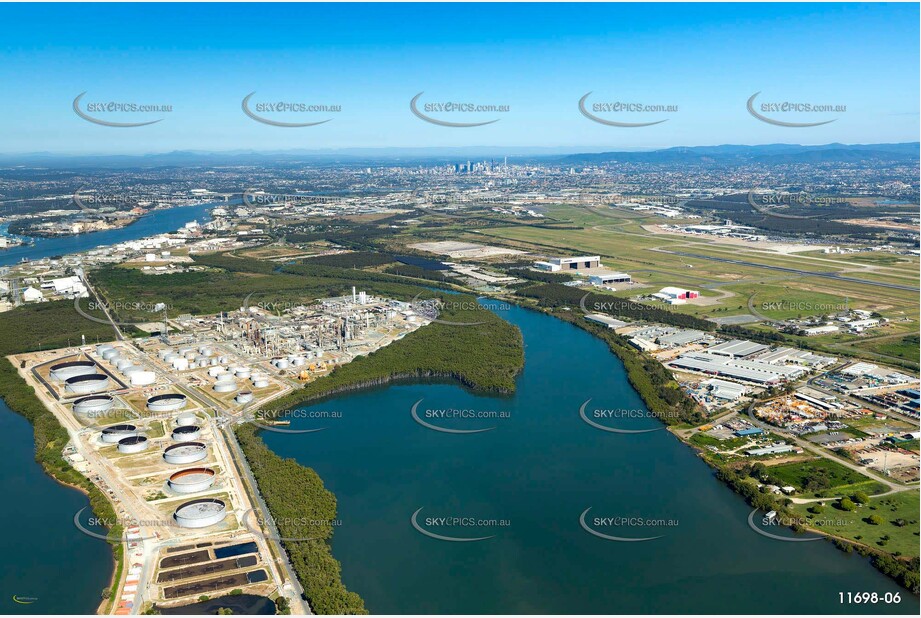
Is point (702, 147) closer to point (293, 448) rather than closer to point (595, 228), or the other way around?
point (595, 228)

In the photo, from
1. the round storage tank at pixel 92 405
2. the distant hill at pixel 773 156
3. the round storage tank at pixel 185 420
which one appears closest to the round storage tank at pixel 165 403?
the round storage tank at pixel 185 420

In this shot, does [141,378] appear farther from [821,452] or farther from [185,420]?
[821,452]

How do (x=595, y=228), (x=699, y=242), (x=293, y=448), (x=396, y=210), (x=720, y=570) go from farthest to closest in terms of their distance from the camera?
(x=396, y=210) → (x=595, y=228) → (x=699, y=242) → (x=293, y=448) → (x=720, y=570)

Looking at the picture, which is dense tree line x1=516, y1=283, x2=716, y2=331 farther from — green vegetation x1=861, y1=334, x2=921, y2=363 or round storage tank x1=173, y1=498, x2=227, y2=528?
round storage tank x1=173, y1=498, x2=227, y2=528

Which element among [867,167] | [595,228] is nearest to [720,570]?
[595,228]

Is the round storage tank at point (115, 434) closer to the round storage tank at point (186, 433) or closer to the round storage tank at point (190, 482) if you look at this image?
the round storage tank at point (186, 433)

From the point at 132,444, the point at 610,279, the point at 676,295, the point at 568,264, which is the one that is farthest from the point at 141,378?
the point at 568,264
